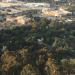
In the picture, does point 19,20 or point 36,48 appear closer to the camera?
point 36,48

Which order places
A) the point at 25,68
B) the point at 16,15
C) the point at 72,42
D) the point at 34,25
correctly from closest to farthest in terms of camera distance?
the point at 25,68, the point at 72,42, the point at 34,25, the point at 16,15

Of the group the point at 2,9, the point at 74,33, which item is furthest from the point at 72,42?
the point at 2,9

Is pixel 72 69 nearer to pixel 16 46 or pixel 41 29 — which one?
pixel 16 46

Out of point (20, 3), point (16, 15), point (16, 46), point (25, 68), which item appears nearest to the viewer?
point (25, 68)

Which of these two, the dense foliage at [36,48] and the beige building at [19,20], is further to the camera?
the beige building at [19,20]

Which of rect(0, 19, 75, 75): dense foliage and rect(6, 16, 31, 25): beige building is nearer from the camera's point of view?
rect(0, 19, 75, 75): dense foliage

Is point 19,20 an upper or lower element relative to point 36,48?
upper

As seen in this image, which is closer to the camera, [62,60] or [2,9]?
[62,60]

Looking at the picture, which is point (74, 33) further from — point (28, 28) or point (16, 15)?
point (16, 15)

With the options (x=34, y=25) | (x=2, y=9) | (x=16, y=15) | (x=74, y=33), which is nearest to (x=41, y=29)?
(x=34, y=25)
